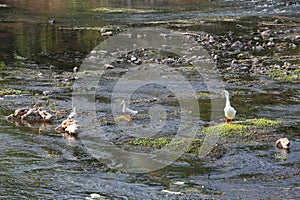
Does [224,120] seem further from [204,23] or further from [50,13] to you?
[50,13]

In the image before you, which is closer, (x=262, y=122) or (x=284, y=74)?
(x=262, y=122)

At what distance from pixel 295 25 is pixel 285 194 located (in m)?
20.5

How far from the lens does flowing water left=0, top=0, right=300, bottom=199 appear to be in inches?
371

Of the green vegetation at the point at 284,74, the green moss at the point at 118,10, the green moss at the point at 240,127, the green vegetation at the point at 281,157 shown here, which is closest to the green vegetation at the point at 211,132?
the green moss at the point at 240,127

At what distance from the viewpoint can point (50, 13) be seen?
1442 inches

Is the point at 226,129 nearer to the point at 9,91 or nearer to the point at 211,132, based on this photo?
the point at 211,132

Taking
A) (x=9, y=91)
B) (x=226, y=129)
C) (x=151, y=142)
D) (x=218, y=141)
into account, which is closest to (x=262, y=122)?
(x=226, y=129)

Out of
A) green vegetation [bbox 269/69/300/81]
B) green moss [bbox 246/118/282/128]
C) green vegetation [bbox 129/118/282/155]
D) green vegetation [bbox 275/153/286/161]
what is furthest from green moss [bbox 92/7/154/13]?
green vegetation [bbox 275/153/286/161]

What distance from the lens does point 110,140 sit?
39.5 ft

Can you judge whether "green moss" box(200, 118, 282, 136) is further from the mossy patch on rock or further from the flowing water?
the flowing water

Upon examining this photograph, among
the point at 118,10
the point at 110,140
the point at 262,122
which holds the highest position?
the point at 118,10

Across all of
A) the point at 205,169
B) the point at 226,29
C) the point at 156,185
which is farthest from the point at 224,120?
the point at 226,29

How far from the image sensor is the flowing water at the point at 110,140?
9414 millimetres

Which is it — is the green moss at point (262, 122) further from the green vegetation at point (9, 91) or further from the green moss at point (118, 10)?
the green moss at point (118, 10)
